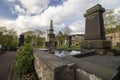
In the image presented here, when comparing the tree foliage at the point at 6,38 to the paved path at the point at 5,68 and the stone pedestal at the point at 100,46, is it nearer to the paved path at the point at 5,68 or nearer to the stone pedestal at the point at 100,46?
the paved path at the point at 5,68

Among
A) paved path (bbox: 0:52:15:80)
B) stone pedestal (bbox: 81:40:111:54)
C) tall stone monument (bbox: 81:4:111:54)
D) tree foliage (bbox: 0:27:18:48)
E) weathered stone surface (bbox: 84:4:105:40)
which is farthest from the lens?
tree foliage (bbox: 0:27:18:48)

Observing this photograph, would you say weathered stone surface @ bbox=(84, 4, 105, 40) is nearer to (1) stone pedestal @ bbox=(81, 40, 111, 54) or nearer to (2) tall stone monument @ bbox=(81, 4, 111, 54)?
(2) tall stone monument @ bbox=(81, 4, 111, 54)

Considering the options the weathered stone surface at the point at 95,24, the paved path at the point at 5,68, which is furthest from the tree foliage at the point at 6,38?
the weathered stone surface at the point at 95,24

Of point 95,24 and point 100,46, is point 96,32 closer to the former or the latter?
point 95,24

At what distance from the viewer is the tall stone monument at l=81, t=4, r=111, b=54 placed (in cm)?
671

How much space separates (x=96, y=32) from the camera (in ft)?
23.3

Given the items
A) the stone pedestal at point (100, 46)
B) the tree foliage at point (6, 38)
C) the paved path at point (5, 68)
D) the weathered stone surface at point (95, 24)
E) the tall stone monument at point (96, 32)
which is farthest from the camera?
the tree foliage at point (6, 38)

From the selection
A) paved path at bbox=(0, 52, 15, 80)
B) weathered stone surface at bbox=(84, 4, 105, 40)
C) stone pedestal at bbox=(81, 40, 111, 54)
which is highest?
weathered stone surface at bbox=(84, 4, 105, 40)

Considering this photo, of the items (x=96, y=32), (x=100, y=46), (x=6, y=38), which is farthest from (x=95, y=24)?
(x=6, y=38)

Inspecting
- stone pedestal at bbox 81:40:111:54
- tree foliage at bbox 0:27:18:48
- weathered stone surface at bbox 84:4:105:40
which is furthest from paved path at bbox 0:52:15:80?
tree foliage at bbox 0:27:18:48

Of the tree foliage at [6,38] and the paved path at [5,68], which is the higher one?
the tree foliage at [6,38]

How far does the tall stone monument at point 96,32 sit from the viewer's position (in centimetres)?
671

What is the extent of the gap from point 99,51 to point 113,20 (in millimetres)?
27255

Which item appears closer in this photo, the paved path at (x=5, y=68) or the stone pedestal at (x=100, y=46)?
the paved path at (x=5, y=68)
